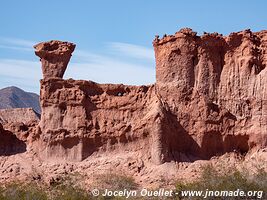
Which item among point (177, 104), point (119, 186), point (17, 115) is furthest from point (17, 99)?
point (119, 186)

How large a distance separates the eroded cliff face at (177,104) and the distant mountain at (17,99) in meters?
71.2

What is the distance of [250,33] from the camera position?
37.8m

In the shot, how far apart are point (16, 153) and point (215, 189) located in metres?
15.0

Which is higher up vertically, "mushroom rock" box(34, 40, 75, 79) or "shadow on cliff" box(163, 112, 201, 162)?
"mushroom rock" box(34, 40, 75, 79)

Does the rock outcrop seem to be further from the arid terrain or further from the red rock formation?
the arid terrain

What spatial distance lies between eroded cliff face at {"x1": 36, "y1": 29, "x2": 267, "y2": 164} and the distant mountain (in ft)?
234

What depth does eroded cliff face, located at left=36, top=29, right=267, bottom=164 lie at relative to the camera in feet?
118

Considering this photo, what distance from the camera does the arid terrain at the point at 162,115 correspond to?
3531 cm

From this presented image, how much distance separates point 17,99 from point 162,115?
294 ft

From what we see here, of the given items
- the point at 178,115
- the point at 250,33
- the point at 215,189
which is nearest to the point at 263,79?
the point at 250,33

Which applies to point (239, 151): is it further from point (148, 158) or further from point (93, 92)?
point (93, 92)

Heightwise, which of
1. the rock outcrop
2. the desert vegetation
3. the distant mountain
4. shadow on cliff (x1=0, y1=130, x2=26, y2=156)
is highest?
the distant mountain

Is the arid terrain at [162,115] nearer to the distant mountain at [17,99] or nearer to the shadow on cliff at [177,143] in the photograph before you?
the shadow on cliff at [177,143]

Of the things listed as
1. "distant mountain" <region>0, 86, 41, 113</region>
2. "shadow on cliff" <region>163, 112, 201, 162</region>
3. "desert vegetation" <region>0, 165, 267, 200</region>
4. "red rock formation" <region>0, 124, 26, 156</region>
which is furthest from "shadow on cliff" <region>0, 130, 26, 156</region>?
"distant mountain" <region>0, 86, 41, 113</region>
